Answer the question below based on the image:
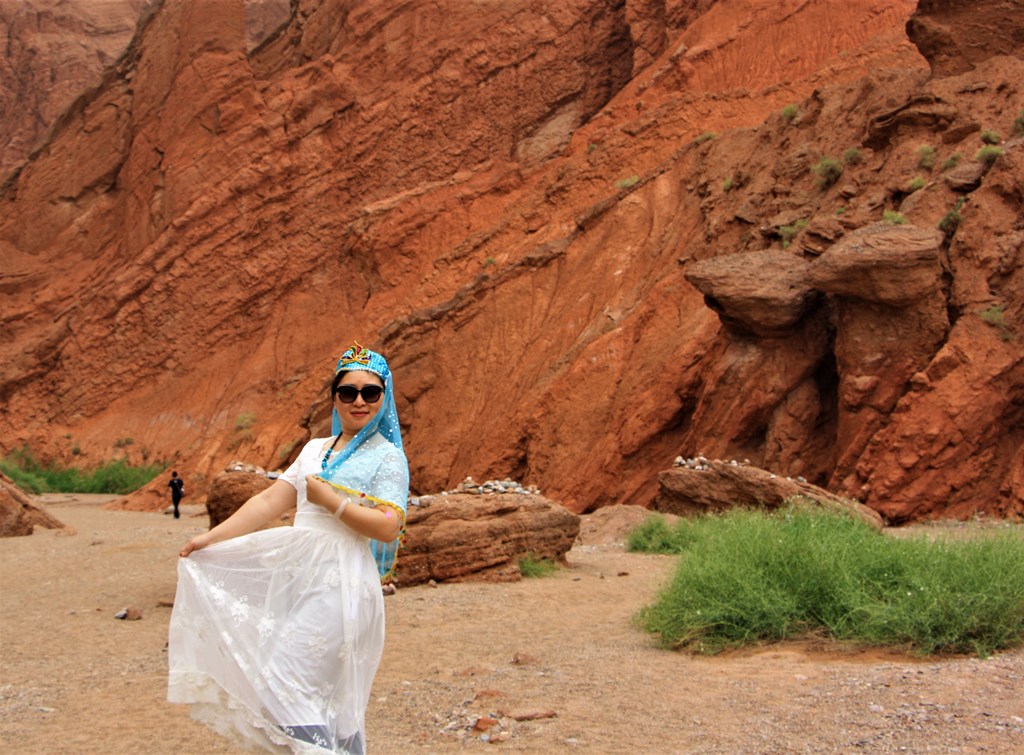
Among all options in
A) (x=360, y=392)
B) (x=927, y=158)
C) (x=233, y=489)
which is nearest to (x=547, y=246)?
(x=927, y=158)

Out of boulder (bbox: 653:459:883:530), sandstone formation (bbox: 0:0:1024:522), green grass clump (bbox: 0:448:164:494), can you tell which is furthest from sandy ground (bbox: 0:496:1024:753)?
green grass clump (bbox: 0:448:164:494)

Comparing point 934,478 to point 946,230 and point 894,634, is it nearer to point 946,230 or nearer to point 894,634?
point 946,230

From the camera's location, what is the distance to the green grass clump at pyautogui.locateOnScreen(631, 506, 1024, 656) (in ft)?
21.6

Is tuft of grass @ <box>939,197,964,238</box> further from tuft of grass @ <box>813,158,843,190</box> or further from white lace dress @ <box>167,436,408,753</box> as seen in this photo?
white lace dress @ <box>167,436,408,753</box>

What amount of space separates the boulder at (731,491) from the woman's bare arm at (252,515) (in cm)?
804

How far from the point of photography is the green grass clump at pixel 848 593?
6.57 m

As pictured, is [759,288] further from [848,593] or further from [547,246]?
[848,593]

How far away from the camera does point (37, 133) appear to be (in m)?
50.6

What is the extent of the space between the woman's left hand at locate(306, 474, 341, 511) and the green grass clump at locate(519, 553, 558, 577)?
271 inches

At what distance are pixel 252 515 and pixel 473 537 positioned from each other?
6576 mm

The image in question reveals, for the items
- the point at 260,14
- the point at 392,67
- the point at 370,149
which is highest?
the point at 260,14

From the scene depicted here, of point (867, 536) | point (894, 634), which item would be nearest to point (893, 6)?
point (867, 536)

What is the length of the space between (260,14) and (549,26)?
27.0 m

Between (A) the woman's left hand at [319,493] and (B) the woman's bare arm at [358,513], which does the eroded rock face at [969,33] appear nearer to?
(B) the woman's bare arm at [358,513]
